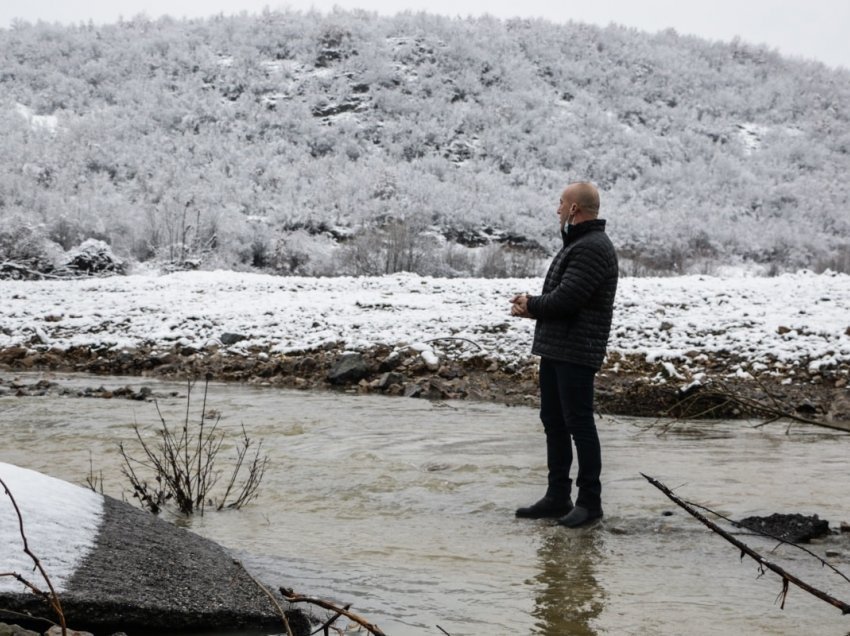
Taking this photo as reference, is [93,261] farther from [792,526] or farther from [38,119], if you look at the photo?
[38,119]

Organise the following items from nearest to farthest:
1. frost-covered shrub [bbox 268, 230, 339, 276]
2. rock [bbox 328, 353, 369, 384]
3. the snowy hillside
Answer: rock [bbox 328, 353, 369, 384], frost-covered shrub [bbox 268, 230, 339, 276], the snowy hillside

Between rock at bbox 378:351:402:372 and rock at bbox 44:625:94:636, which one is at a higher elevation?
rock at bbox 44:625:94:636

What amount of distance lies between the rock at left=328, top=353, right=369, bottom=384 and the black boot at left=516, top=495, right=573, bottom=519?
661cm

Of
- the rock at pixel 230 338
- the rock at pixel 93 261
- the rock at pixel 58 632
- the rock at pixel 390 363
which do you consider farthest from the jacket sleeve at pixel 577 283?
the rock at pixel 93 261

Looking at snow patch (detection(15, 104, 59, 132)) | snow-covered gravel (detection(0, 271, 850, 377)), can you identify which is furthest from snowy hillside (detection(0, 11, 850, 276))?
snow-covered gravel (detection(0, 271, 850, 377))

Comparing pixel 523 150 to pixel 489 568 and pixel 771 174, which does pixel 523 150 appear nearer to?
pixel 771 174

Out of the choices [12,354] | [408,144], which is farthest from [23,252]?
[408,144]

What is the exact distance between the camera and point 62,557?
2877 millimetres

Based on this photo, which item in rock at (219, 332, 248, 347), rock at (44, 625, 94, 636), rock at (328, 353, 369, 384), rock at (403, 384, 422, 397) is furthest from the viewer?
rock at (219, 332, 248, 347)

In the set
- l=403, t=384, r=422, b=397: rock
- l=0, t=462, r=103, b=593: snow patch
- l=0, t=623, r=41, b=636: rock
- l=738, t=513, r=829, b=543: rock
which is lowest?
l=403, t=384, r=422, b=397: rock

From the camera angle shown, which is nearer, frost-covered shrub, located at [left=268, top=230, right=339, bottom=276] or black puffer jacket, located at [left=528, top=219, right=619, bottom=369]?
black puffer jacket, located at [left=528, top=219, right=619, bottom=369]

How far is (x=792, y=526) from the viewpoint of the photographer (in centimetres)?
449

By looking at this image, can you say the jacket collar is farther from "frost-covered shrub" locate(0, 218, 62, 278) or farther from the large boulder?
"frost-covered shrub" locate(0, 218, 62, 278)

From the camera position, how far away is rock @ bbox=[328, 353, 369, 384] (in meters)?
11.4
